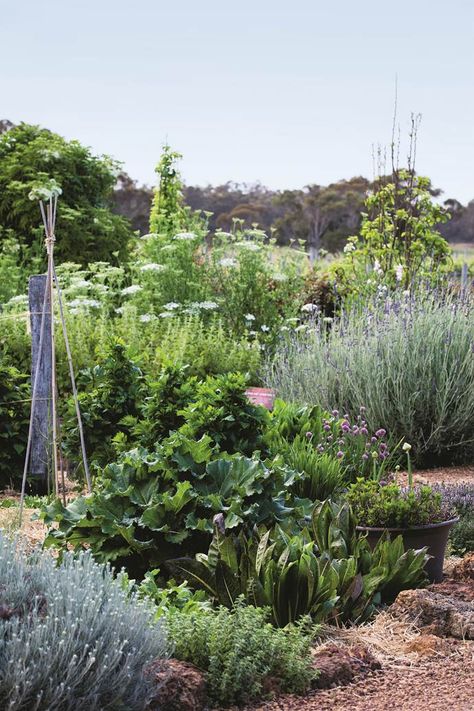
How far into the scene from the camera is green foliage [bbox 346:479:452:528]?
4691 millimetres

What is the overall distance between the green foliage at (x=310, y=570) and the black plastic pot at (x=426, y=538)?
0.20m

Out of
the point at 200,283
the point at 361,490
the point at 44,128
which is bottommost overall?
the point at 361,490

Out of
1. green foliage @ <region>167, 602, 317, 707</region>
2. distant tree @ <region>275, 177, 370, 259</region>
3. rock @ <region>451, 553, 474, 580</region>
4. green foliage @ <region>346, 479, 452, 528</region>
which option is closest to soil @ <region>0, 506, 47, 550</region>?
green foliage @ <region>346, 479, 452, 528</region>

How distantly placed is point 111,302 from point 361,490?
26.2ft

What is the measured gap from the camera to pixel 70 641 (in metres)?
2.70

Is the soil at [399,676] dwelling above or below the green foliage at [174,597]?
below

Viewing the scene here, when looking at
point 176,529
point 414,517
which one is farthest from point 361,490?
point 176,529

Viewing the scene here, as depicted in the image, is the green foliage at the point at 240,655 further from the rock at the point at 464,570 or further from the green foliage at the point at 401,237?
the green foliage at the point at 401,237

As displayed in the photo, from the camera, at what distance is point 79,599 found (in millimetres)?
2895

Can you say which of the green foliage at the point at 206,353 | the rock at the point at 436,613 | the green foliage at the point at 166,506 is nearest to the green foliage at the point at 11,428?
the green foliage at the point at 206,353

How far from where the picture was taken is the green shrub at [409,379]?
7711mm

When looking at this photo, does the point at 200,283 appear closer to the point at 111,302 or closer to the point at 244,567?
the point at 111,302

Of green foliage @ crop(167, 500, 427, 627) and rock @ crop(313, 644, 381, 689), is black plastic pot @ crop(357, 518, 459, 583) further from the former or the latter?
rock @ crop(313, 644, 381, 689)

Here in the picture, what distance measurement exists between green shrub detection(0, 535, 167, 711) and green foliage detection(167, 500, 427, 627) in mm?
851
